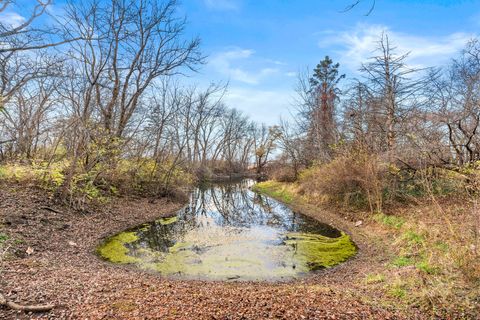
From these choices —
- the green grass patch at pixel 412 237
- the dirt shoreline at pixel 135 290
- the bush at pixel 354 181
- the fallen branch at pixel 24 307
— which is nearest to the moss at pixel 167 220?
the dirt shoreline at pixel 135 290

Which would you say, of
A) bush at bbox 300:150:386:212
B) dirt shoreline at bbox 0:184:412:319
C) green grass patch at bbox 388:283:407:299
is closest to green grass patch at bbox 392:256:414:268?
dirt shoreline at bbox 0:184:412:319

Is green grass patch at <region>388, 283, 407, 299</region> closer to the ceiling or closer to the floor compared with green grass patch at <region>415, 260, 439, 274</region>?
closer to the floor

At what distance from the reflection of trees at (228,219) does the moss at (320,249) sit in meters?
0.76

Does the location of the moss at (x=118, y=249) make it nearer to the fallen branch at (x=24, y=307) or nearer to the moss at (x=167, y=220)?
the moss at (x=167, y=220)

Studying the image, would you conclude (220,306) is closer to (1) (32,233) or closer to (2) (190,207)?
(1) (32,233)

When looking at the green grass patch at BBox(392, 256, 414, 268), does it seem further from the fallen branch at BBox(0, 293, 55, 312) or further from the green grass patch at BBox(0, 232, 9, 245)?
the green grass patch at BBox(0, 232, 9, 245)

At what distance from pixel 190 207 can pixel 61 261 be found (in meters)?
9.82

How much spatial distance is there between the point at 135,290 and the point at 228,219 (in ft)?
28.0

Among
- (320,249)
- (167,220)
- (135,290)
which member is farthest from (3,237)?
(320,249)

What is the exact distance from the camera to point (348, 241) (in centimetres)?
888

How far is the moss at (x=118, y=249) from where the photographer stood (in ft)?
22.9

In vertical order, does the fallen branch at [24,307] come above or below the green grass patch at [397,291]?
above

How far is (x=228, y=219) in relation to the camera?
1263cm

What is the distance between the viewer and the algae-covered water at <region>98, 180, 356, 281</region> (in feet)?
21.8
